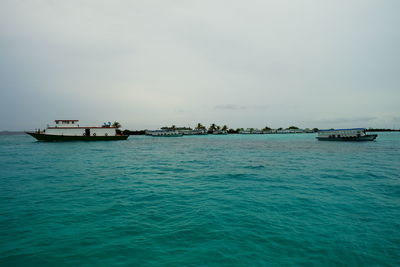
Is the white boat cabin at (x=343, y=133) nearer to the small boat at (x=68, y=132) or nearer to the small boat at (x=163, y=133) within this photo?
the small boat at (x=68, y=132)

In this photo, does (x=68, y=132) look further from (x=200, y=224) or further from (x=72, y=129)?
(x=200, y=224)

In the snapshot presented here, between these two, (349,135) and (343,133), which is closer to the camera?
(349,135)

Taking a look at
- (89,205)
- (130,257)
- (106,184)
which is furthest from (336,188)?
(106,184)

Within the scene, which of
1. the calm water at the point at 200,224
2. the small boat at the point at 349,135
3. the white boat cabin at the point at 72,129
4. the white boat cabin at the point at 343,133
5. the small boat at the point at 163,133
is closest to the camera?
the calm water at the point at 200,224

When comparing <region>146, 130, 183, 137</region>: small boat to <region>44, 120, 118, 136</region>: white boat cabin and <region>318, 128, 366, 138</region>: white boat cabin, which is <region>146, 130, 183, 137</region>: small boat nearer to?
<region>44, 120, 118, 136</region>: white boat cabin

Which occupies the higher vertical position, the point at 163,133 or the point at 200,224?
the point at 163,133

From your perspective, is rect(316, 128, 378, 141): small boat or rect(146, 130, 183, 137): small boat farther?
rect(146, 130, 183, 137): small boat

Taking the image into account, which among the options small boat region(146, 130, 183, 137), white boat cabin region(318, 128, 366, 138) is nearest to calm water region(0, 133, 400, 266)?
white boat cabin region(318, 128, 366, 138)

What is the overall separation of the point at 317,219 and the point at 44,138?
69.5 m

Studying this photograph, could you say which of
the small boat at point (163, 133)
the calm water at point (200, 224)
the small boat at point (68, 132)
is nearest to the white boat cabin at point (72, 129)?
the small boat at point (68, 132)

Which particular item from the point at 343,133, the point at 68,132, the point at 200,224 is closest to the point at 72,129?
the point at 68,132

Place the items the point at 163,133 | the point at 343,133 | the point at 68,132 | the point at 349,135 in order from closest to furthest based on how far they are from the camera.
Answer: the point at 68,132 → the point at 349,135 → the point at 343,133 → the point at 163,133

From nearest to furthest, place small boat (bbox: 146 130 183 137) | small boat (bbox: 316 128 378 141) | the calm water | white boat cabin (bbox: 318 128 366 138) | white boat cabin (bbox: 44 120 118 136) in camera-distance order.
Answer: the calm water → white boat cabin (bbox: 44 120 118 136) → small boat (bbox: 316 128 378 141) → white boat cabin (bbox: 318 128 366 138) → small boat (bbox: 146 130 183 137)

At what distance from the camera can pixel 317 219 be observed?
7.71 m
